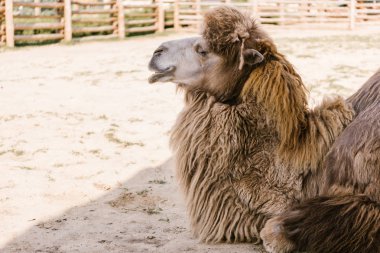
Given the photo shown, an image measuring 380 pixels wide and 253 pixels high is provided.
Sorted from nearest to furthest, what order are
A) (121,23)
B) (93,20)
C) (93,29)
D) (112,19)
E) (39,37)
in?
(39,37) → (93,29) → (93,20) → (121,23) → (112,19)

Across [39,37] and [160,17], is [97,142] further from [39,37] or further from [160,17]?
[160,17]

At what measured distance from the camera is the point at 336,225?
12.2ft

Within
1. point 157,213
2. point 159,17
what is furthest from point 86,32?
point 157,213

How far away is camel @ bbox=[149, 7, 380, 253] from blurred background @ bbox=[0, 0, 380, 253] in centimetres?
23

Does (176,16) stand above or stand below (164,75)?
below

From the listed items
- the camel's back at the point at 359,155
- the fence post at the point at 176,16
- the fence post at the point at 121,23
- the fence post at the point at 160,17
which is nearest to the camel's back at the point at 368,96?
the camel's back at the point at 359,155

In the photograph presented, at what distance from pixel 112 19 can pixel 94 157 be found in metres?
18.5

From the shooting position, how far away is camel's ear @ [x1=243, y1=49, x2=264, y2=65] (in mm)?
4129

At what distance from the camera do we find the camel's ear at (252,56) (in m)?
4.13

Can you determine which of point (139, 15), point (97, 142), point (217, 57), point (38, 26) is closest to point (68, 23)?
point (38, 26)

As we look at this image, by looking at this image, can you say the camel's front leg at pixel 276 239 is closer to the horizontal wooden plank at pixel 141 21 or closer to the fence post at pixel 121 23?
the fence post at pixel 121 23

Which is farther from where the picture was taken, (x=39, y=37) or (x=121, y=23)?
(x=121, y=23)

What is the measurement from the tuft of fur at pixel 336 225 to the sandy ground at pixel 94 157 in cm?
38

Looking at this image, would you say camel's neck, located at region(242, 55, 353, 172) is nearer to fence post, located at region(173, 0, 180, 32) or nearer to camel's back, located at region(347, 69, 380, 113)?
camel's back, located at region(347, 69, 380, 113)
